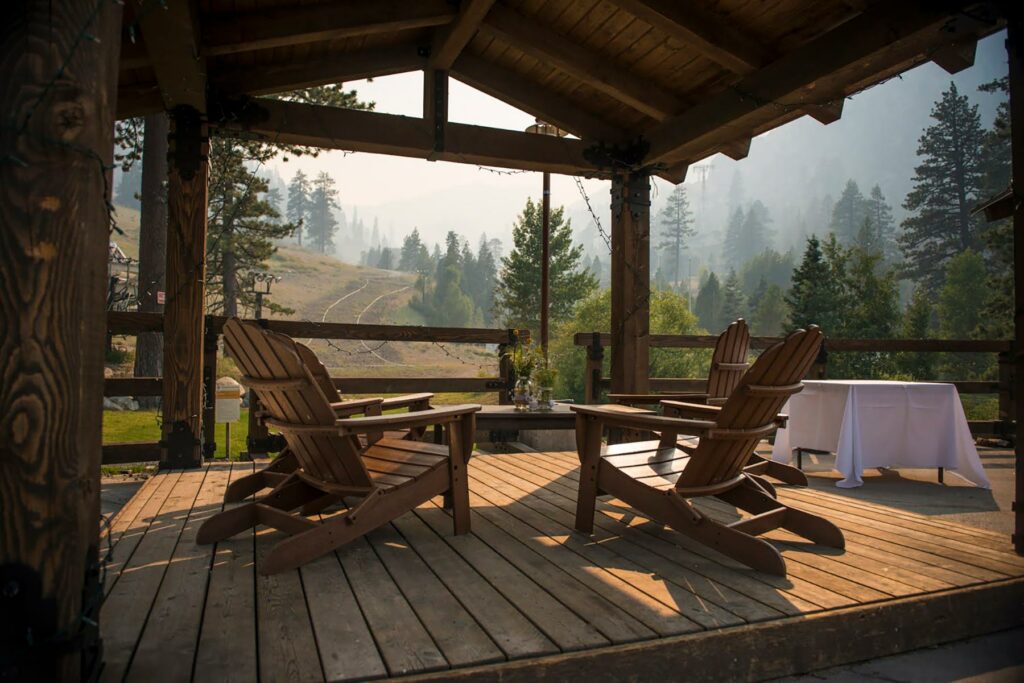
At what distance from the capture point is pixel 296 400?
242 cm

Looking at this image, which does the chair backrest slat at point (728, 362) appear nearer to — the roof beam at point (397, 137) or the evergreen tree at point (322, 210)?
the roof beam at point (397, 137)

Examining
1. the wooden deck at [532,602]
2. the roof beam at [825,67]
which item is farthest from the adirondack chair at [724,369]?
the roof beam at [825,67]

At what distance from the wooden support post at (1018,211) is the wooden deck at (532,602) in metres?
0.26

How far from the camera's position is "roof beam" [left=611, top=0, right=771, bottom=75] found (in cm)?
418

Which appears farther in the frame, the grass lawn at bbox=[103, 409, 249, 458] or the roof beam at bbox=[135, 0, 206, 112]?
the grass lawn at bbox=[103, 409, 249, 458]

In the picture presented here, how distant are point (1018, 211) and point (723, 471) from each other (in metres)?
1.64

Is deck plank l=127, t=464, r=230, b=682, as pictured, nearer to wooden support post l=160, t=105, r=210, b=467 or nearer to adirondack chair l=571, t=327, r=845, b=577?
adirondack chair l=571, t=327, r=845, b=577

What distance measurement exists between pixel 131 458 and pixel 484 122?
3764 mm

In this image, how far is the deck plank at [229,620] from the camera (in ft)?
5.32

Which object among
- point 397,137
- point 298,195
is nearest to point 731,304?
point 298,195

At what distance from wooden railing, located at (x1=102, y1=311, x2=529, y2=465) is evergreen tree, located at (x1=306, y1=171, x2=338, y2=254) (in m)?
88.0

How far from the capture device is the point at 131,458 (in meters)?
4.74

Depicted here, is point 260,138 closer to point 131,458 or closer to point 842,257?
point 131,458

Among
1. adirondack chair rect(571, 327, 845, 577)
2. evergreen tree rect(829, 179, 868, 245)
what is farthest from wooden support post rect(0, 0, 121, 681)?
evergreen tree rect(829, 179, 868, 245)
